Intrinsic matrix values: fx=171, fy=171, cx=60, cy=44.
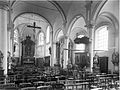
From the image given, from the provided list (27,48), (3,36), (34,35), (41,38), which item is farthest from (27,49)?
(3,36)

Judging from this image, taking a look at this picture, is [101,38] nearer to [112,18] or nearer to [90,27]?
[112,18]

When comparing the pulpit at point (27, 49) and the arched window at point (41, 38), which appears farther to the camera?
the arched window at point (41, 38)

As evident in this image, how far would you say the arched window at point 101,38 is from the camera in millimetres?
24406

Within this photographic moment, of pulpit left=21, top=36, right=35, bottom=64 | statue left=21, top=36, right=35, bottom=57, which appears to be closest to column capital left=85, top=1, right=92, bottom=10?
pulpit left=21, top=36, right=35, bottom=64

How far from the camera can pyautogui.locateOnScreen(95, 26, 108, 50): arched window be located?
24.4 m

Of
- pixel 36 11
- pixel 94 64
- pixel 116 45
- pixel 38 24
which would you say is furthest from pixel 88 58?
pixel 38 24

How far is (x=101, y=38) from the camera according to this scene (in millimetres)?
25594

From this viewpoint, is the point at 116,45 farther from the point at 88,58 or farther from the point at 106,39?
the point at 88,58

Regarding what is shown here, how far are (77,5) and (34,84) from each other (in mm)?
13367

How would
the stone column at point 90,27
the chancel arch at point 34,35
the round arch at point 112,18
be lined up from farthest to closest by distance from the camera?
the chancel arch at point 34,35
the round arch at point 112,18
the stone column at point 90,27

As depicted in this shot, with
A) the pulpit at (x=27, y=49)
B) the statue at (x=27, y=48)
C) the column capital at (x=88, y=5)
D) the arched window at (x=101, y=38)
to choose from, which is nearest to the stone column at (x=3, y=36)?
the column capital at (x=88, y=5)

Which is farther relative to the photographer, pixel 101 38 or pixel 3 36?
pixel 101 38

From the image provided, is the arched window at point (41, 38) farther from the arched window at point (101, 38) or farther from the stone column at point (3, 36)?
the stone column at point (3, 36)

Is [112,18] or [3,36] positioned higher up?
[112,18]
